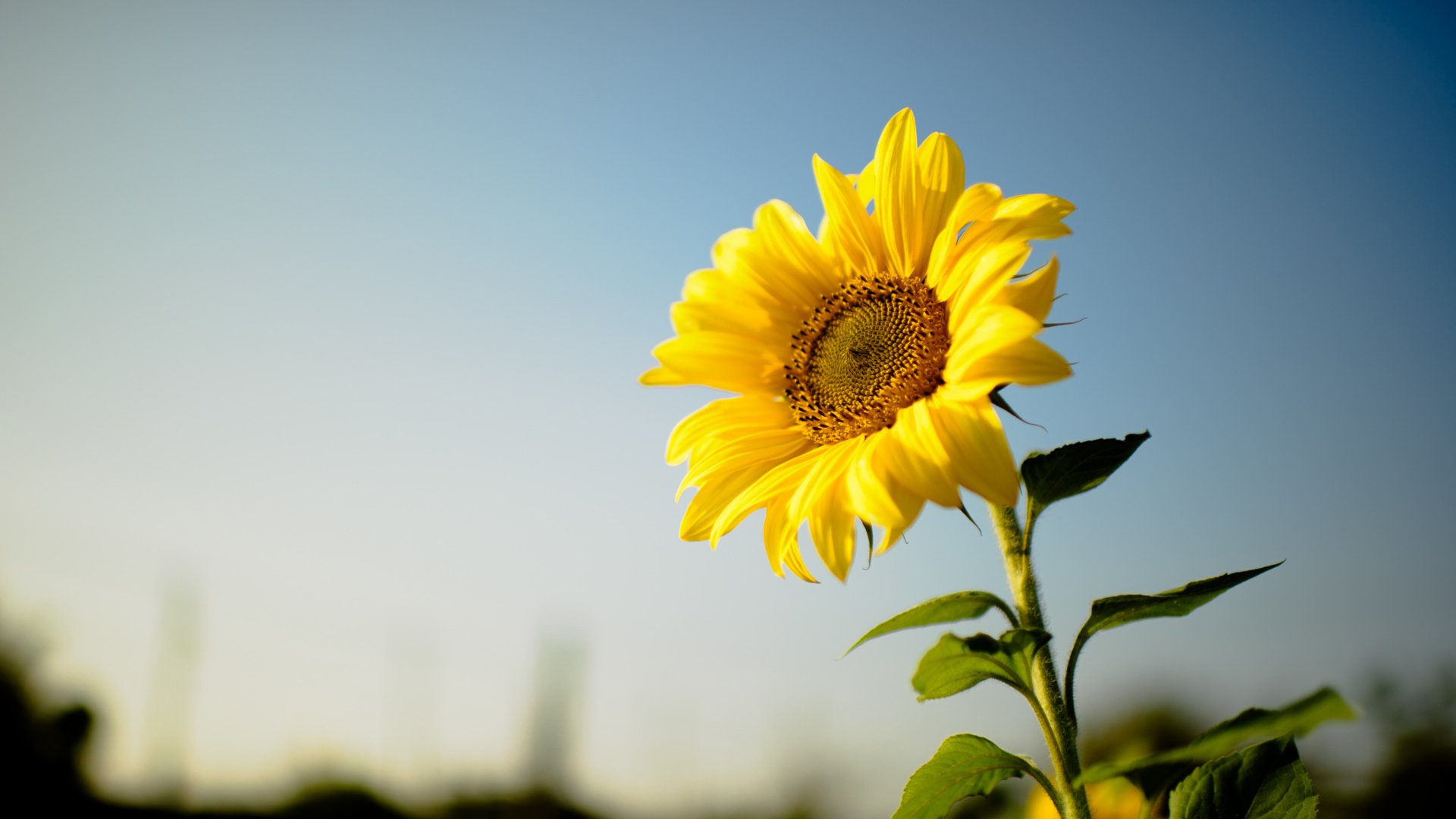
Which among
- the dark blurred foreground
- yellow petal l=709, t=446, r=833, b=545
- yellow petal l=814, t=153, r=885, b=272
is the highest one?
yellow petal l=814, t=153, r=885, b=272

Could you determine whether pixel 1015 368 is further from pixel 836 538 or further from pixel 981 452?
pixel 836 538

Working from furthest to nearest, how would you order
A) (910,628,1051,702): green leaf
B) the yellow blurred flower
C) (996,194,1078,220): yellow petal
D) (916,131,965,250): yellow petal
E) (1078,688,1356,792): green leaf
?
the yellow blurred flower, (916,131,965,250): yellow petal, (996,194,1078,220): yellow petal, (910,628,1051,702): green leaf, (1078,688,1356,792): green leaf

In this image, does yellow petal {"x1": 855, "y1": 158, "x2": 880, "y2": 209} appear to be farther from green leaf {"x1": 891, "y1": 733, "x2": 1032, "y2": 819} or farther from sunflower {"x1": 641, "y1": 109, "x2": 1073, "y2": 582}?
green leaf {"x1": 891, "y1": 733, "x2": 1032, "y2": 819}

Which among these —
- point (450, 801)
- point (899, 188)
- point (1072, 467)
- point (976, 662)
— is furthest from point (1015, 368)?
point (450, 801)

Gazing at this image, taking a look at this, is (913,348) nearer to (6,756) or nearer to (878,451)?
(878,451)

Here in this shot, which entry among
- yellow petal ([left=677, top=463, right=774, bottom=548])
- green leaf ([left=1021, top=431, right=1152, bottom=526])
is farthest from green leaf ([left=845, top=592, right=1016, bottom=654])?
yellow petal ([left=677, top=463, right=774, bottom=548])

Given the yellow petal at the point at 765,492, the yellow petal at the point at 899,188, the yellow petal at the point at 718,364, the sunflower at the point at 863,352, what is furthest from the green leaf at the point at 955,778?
the yellow petal at the point at 899,188

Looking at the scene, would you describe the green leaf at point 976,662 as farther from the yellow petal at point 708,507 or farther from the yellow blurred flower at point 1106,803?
the yellow blurred flower at point 1106,803
